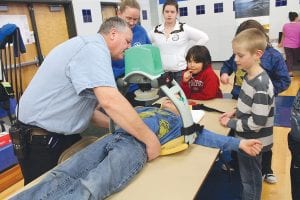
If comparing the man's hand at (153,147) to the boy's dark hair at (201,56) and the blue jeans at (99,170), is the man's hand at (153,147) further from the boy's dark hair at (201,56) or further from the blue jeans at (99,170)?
the boy's dark hair at (201,56)

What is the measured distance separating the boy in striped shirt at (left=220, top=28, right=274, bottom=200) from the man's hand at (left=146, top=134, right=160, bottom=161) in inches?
19.0

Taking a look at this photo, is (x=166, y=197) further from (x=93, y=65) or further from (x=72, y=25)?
(x=72, y=25)

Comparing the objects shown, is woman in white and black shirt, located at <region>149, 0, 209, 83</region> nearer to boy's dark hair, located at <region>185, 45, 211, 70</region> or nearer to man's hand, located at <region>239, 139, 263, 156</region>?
boy's dark hair, located at <region>185, 45, 211, 70</region>

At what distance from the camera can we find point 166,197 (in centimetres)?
95

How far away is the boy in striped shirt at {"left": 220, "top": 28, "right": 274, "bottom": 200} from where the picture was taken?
4.52 feet

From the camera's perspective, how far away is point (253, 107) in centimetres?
140

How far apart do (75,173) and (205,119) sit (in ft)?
2.85

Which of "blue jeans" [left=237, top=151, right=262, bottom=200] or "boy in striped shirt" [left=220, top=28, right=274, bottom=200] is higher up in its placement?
"boy in striped shirt" [left=220, top=28, right=274, bottom=200]

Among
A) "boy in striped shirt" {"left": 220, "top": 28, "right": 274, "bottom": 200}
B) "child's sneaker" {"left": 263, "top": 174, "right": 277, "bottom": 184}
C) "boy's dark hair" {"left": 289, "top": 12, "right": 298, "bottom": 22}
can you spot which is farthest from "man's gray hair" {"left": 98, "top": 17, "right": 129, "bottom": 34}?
"boy's dark hair" {"left": 289, "top": 12, "right": 298, "bottom": 22}

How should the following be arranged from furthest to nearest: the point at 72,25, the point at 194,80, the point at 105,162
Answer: the point at 72,25
the point at 194,80
the point at 105,162

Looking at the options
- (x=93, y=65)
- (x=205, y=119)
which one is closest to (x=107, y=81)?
(x=93, y=65)

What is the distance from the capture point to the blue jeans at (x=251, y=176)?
4.73 ft

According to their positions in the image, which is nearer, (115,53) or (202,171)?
(202,171)

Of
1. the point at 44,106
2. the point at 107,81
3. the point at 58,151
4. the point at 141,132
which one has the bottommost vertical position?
the point at 58,151
